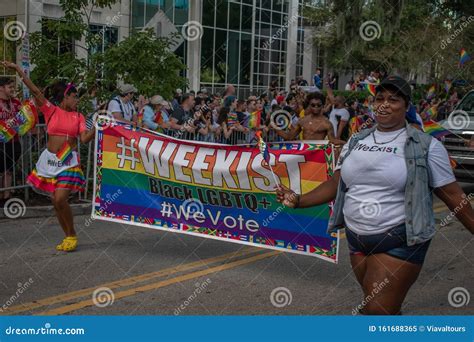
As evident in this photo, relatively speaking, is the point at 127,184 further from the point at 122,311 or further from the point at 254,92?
the point at 254,92

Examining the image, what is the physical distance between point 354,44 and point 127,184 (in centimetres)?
1921

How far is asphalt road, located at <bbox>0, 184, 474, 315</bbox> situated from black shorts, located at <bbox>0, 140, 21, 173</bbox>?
167cm

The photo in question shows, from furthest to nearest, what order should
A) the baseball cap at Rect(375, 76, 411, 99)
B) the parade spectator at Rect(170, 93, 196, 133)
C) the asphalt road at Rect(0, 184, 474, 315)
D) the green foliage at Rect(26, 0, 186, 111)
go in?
1. the parade spectator at Rect(170, 93, 196, 133)
2. the green foliage at Rect(26, 0, 186, 111)
3. the asphalt road at Rect(0, 184, 474, 315)
4. the baseball cap at Rect(375, 76, 411, 99)

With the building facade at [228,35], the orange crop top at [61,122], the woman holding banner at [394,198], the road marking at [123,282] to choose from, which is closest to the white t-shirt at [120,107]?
the orange crop top at [61,122]

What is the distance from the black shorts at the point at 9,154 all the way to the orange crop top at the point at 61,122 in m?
2.90

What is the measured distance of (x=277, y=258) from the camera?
27.3ft

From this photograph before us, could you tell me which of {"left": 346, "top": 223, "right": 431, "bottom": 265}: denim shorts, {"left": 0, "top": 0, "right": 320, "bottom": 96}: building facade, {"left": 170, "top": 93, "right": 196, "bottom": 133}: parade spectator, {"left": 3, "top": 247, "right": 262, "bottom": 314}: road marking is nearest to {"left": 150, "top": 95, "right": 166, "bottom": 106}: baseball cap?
{"left": 170, "top": 93, "right": 196, "bottom": 133}: parade spectator

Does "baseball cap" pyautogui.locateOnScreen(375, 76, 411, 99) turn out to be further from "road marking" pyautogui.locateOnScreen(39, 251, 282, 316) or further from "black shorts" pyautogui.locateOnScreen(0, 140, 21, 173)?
"black shorts" pyautogui.locateOnScreen(0, 140, 21, 173)

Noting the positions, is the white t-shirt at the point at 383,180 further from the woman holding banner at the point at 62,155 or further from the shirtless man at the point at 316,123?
the shirtless man at the point at 316,123

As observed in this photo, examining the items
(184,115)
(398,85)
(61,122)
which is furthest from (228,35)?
(398,85)

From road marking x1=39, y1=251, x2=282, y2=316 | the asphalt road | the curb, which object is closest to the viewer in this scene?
road marking x1=39, y1=251, x2=282, y2=316

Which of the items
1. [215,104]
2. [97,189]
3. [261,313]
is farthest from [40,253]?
[215,104]

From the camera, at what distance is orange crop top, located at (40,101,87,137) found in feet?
27.6

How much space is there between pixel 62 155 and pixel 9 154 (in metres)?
3.09
